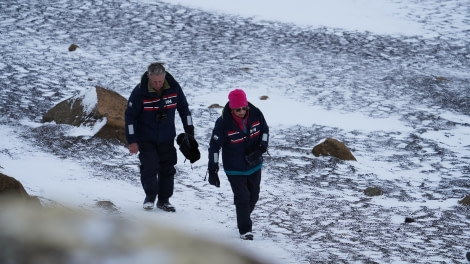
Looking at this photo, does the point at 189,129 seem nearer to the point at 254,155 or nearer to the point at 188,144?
the point at 188,144

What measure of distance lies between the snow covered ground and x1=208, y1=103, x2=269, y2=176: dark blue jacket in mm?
749

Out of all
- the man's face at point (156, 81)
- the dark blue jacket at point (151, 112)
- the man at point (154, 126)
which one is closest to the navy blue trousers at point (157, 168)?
the man at point (154, 126)

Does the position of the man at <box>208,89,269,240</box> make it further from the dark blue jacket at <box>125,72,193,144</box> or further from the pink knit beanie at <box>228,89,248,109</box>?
the dark blue jacket at <box>125,72,193,144</box>

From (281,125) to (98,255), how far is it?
11319 mm

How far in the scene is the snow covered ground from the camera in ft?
23.6

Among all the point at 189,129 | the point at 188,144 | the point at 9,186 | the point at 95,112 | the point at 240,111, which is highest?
the point at 240,111

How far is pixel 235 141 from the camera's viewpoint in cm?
653

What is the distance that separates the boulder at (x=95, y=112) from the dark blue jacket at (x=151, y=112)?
3.15 metres

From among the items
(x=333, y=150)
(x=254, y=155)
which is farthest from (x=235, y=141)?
(x=333, y=150)

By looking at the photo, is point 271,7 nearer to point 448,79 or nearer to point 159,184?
point 448,79

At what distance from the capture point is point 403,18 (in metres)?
21.8

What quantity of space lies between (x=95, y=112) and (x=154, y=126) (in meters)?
3.54

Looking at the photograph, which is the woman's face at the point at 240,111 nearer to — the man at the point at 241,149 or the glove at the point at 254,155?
the man at the point at 241,149

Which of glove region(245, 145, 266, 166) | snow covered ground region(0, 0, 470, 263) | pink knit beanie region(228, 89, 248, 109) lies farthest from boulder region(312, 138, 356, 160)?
pink knit beanie region(228, 89, 248, 109)
